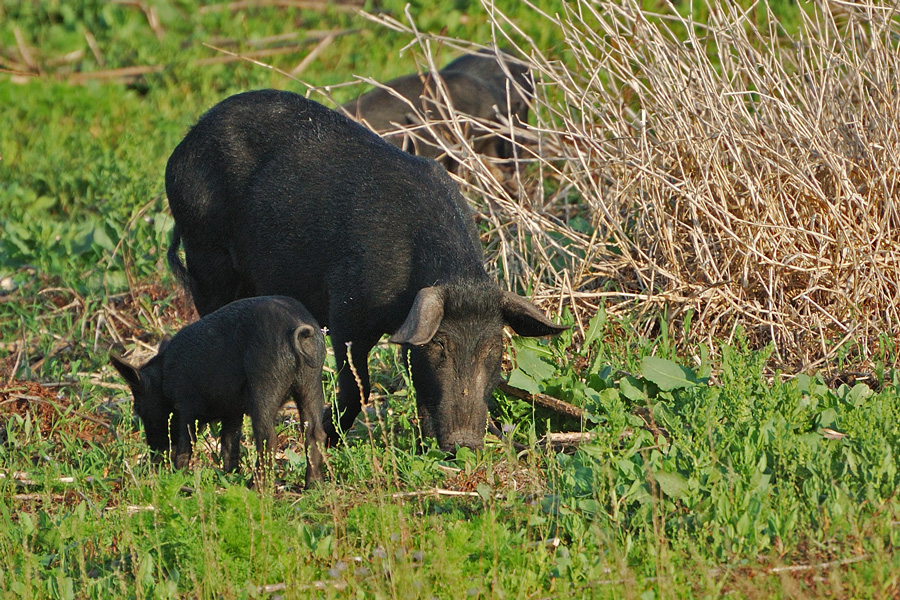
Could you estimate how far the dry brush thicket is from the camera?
596cm

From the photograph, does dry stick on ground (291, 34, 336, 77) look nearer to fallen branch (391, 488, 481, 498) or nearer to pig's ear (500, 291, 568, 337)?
pig's ear (500, 291, 568, 337)

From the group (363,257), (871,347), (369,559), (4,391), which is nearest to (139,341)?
(4,391)

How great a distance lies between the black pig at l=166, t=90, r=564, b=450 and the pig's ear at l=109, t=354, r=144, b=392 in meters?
0.88

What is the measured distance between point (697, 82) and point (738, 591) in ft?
10.9

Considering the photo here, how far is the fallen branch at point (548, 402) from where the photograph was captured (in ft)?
18.0

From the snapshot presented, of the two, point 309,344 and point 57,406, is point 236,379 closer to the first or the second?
point 309,344

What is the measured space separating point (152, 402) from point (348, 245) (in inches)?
44.4

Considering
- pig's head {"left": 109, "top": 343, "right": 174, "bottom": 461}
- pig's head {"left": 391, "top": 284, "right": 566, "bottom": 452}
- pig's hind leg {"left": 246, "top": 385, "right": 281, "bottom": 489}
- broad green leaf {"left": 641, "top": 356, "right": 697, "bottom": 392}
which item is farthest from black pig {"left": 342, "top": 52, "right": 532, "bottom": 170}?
pig's hind leg {"left": 246, "top": 385, "right": 281, "bottom": 489}

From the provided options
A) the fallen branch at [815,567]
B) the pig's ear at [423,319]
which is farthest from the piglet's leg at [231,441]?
the fallen branch at [815,567]

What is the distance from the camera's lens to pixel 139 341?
6.92 metres

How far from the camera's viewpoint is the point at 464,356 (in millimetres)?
5102

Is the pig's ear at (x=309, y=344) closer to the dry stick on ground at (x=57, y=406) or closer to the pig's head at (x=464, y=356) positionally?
the pig's head at (x=464, y=356)

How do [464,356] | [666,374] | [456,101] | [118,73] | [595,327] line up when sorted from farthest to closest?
1. [118,73]
2. [456,101]
3. [595,327]
4. [666,374]
5. [464,356]

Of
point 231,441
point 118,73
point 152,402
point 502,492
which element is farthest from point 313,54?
point 502,492
